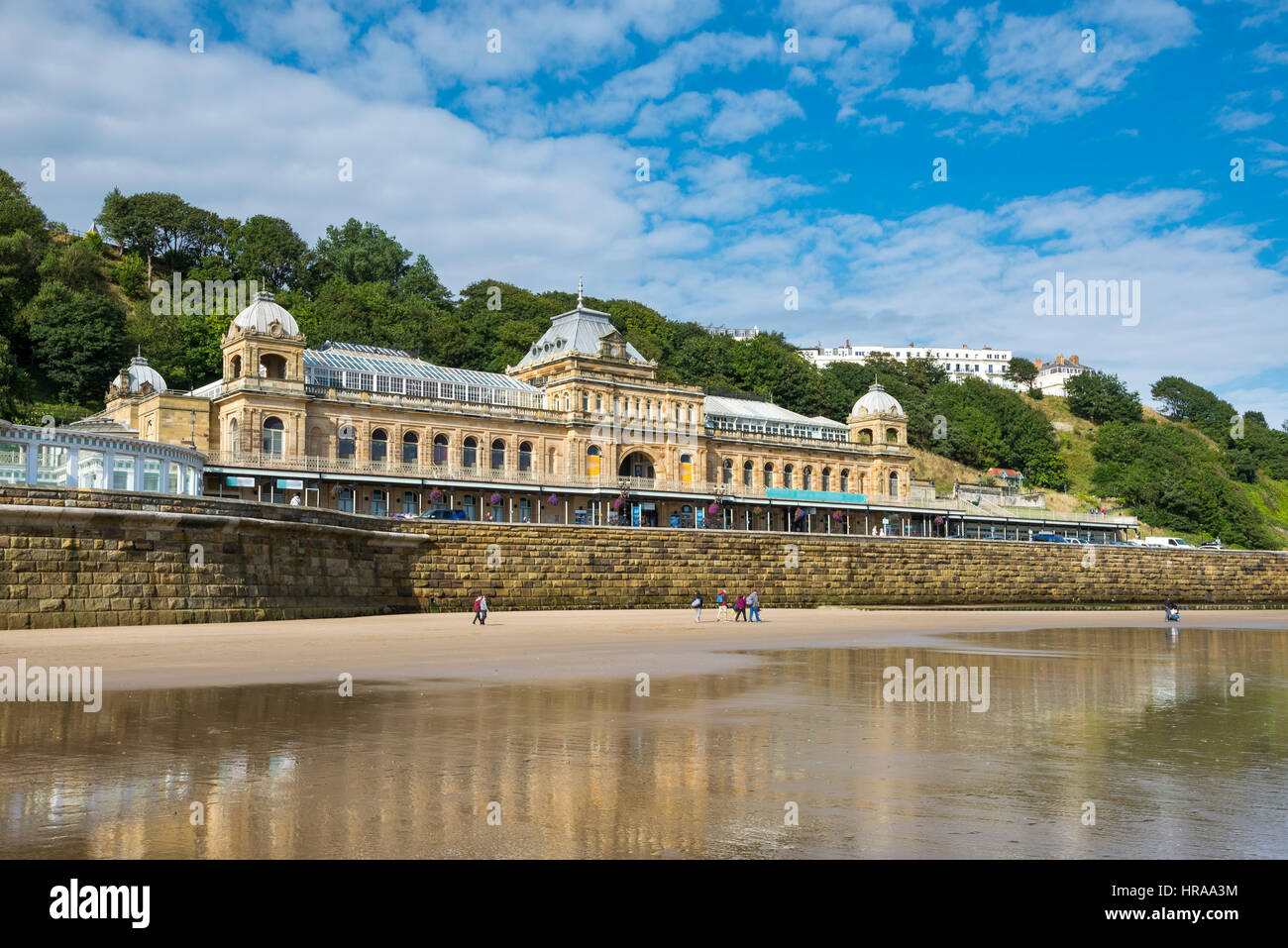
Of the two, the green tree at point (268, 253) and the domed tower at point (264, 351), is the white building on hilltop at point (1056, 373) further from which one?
the domed tower at point (264, 351)

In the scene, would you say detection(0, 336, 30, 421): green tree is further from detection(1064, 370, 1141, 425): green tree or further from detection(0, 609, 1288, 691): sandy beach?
detection(1064, 370, 1141, 425): green tree

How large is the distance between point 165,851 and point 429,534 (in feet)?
118

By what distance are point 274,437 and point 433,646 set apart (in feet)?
122

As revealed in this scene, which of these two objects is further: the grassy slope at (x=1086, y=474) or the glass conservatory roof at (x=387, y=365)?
the grassy slope at (x=1086, y=474)

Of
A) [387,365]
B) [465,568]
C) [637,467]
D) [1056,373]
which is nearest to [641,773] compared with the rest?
[465,568]

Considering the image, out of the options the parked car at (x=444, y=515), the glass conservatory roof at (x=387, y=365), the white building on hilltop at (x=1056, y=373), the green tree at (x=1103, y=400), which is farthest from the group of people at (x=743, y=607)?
the white building on hilltop at (x=1056, y=373)

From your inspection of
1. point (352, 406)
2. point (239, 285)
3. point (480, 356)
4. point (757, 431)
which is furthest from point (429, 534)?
point (239, 285)

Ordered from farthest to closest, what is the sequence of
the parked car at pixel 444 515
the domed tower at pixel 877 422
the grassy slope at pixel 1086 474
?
1. the grassy slope at pixel 1086 474
2. the domed tower at pixel 877 422
3. the parked car at pixel 444 515

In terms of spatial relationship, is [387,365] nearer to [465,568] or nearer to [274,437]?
[274,437]

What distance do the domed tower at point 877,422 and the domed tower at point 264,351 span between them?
4585cm

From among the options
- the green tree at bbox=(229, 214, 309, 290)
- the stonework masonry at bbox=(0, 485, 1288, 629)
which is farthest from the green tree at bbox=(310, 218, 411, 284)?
the stonework masonry at bbox=(0, 485, 1288, 629)

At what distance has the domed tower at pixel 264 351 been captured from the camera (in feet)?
191
